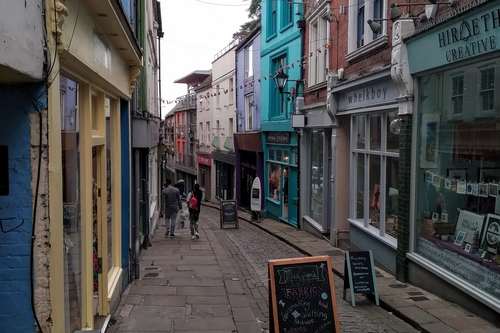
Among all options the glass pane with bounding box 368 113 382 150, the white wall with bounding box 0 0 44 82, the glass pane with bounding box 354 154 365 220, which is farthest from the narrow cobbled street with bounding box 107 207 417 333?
the white wall with bounding box 0 0 44 82

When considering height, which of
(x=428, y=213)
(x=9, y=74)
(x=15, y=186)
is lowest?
(x=428, y=213)

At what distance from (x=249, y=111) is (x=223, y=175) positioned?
764 centimetres

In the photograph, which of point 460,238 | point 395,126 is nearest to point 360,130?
point 395,126

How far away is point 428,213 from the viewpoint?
8.57 m

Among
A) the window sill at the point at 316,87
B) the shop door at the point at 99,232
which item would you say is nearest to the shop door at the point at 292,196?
the window sill at the point at 316,87

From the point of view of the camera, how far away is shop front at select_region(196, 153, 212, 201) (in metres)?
35.5

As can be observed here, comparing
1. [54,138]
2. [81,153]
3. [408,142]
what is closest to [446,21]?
[408,142]

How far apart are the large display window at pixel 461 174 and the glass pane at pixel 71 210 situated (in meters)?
5.10

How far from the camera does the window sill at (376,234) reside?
9767mm

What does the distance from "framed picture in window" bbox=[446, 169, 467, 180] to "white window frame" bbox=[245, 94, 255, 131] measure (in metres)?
16.3

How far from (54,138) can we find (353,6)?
9.84 metres

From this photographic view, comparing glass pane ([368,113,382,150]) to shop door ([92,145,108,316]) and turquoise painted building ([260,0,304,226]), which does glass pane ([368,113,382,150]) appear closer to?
turquoise painted building ([260,0,304,226])

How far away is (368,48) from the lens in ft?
34.8

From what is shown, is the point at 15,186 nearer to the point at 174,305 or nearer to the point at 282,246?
the point at 174,305
